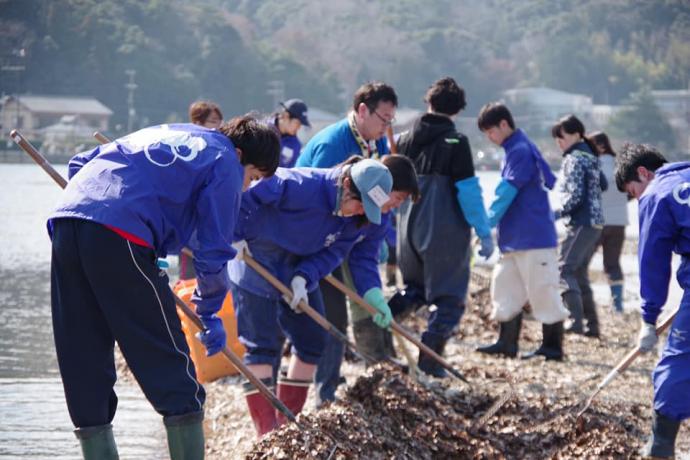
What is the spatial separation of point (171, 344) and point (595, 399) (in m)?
3.54

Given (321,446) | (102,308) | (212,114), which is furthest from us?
(212,114)

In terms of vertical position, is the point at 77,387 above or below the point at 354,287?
above

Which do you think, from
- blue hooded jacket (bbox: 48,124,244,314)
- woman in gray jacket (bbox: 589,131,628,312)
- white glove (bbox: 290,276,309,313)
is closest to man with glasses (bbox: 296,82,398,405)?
white glove (bbox: 290,276,309,313)

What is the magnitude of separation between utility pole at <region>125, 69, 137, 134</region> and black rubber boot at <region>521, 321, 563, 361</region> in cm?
4273

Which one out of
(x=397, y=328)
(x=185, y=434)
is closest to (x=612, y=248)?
(x=397, y=328)

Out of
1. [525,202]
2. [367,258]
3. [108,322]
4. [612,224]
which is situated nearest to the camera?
[108,322]

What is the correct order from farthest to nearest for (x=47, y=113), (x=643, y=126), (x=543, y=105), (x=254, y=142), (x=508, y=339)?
1. (x=543, y=105)
2. (x=643, y=126)
3. (x=47, y=113)
4. (x=508, y=339)
5. (x=254, y=142)

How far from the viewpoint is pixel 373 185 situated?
5.81 meters

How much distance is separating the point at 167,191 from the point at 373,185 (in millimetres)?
1527

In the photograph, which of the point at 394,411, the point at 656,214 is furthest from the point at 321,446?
the point at 656,214

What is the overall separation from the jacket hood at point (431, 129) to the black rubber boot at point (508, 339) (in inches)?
72.5

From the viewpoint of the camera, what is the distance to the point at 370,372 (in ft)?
20.8

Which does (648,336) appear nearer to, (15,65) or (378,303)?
(378,303)

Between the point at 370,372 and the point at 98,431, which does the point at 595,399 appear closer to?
the point at 370,372
